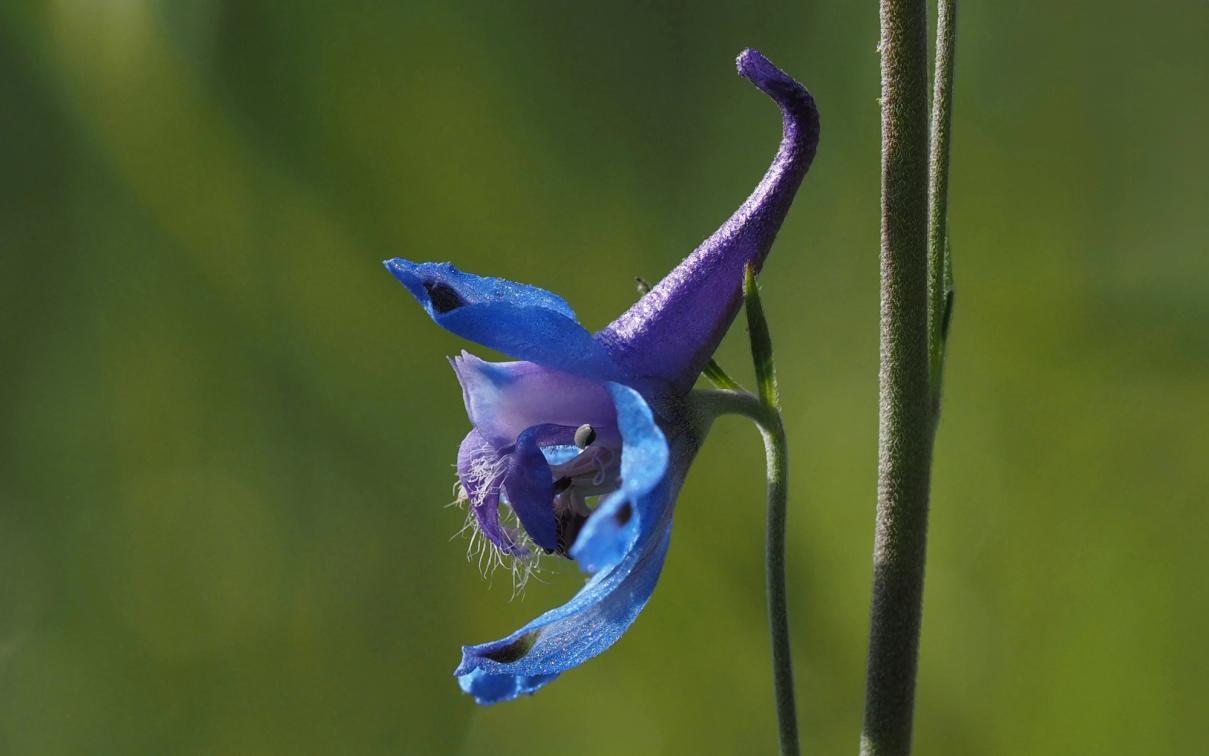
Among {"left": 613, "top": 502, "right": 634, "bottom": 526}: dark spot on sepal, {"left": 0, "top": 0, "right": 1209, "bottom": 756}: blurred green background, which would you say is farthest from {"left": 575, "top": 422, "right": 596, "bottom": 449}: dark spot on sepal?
{"left": 0, "top": 0, "right": 1209, "bottom": 756}: blurred green background

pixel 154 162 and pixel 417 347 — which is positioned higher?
pixel 154 162

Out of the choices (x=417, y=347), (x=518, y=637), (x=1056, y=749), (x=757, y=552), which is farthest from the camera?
(x=417, y=347)

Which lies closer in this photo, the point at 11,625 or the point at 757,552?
the point at 757,552

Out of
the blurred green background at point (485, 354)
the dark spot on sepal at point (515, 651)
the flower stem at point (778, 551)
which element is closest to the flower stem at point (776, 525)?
the flower stem at point (778, 551)

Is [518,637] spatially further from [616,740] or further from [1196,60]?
[1196,60]

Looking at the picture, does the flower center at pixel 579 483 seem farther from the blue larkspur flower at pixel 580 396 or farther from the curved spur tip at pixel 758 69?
the curved spur tip at pixel 758 69

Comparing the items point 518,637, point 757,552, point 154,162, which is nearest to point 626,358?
point 518,637
